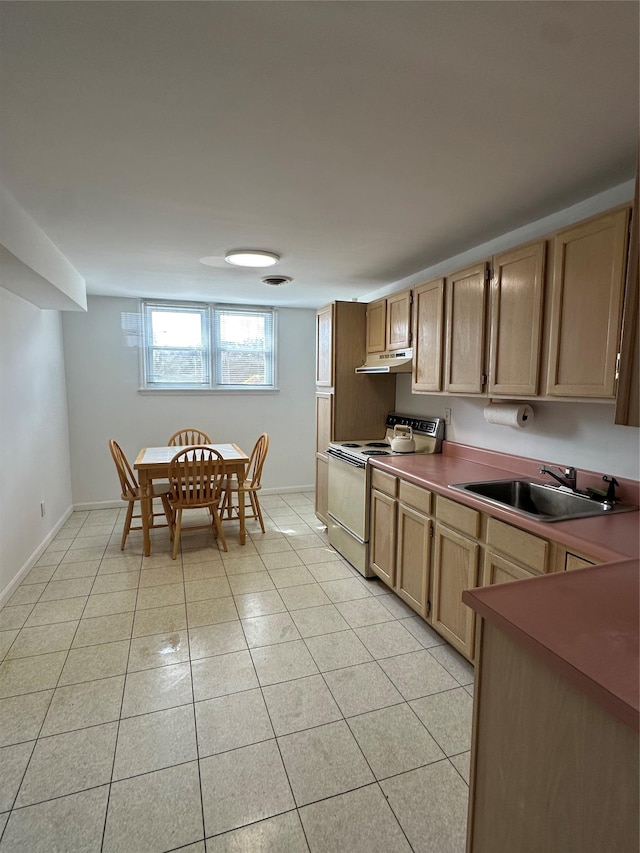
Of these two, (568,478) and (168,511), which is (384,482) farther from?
(168,511)

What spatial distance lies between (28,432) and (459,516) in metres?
3.28

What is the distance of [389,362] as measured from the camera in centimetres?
338

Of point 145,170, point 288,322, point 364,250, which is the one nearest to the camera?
point 145,170

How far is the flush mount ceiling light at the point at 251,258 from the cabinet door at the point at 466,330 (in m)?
1.27

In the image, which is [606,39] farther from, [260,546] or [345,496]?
[260,546]

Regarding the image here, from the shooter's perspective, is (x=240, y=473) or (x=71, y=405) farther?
(x=71, y=405)

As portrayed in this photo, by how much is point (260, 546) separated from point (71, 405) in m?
2.67

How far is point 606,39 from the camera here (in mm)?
1102

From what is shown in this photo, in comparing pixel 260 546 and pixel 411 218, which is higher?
pixel 411 218

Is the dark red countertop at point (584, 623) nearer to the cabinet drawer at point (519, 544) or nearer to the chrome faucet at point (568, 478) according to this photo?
the cabinet drawer at point (519, 544)

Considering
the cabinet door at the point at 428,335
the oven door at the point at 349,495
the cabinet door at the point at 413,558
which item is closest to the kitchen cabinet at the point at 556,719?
the cabinet door at the point at 413,558

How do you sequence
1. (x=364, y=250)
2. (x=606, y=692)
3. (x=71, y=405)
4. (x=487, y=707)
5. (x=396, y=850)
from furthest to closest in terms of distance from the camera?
1. (x=71, y=405)
2. (x=364, y=250)
3. (x=396, y=850)
4. (x=487, y=707)
5. (x=606, y=692)

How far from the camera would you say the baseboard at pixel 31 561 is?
110 inches

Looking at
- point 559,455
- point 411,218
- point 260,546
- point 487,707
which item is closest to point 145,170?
point 411,218
